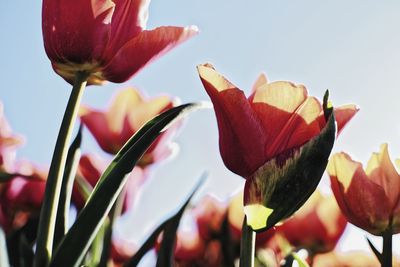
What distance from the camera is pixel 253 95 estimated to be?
0.51 m

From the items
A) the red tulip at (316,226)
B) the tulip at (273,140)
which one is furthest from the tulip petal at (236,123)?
the red tulip at (316,226)

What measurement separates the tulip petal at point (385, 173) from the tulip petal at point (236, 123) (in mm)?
199

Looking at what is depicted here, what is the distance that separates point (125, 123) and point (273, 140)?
0.48m

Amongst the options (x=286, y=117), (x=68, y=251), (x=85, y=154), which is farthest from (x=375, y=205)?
(x=85, y=154)

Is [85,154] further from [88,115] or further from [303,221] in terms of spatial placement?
[303,221]

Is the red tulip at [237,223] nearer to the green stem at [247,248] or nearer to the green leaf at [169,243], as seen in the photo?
the green leaf at [169,243]

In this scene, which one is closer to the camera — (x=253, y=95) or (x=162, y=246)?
(x=253, y=95)

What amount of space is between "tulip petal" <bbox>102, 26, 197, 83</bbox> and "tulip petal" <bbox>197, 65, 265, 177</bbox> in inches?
4.2

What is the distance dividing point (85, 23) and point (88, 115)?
0.44 metres

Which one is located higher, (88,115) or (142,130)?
(142,130)

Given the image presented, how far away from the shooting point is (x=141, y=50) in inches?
22.0

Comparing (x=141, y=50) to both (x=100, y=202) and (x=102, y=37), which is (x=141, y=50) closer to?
(x=102, y=37)

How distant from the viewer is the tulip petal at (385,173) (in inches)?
24.8

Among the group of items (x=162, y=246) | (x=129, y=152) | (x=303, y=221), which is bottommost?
(x=303, y=221)
